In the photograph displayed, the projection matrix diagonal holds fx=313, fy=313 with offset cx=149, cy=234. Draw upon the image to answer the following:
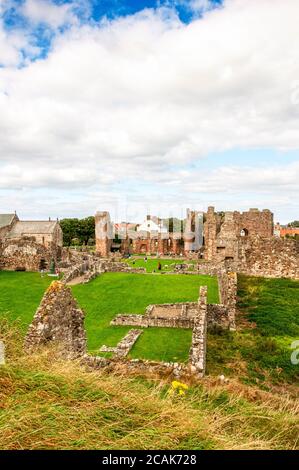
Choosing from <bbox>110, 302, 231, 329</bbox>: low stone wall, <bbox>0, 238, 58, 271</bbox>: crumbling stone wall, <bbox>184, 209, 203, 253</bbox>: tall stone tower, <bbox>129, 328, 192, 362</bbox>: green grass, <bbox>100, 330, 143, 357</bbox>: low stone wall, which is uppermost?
<bbox>184, 209, 203, 253</bbox>: tall stone tower

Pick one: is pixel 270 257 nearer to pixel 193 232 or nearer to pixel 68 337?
pixel 68 337

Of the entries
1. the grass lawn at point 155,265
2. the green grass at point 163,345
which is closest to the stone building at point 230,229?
the grass lawn at point 155,265

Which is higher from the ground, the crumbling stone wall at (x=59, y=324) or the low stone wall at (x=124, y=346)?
the crumbling stone wall at (x=59, y=324)

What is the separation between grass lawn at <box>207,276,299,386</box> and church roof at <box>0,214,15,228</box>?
55.4m

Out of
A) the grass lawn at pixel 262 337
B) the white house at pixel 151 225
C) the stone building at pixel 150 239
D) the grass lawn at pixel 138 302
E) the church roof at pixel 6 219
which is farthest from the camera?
the white house at pixel 151 225

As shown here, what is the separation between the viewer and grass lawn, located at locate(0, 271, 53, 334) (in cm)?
1656

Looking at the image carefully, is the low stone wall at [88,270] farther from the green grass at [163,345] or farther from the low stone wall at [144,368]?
the low stone wall at [144,368]

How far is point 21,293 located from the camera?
2175 centimetres

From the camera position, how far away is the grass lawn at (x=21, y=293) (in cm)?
1656

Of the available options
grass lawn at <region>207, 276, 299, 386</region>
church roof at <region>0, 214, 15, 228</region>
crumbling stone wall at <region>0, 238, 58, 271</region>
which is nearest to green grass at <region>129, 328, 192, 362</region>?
grass lawn at <region>207, 276, 299, 386</region>

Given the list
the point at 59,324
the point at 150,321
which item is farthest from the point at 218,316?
the point at 59,324

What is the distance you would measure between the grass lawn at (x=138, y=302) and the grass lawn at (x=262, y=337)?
167 cm

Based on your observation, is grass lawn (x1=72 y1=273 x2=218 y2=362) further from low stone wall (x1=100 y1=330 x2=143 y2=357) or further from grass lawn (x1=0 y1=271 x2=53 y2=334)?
grass lawn (x1=0 y1=271 x2=53 y2=334)
